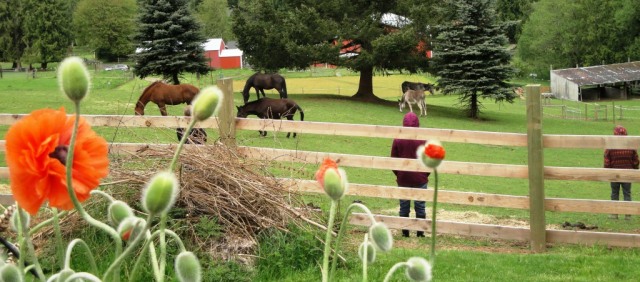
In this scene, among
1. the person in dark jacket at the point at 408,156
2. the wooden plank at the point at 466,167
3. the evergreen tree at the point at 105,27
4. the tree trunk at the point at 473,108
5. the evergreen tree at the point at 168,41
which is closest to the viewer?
the wooden plank at the point at 466,167

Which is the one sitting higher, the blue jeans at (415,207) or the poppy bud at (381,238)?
the poppy bud at (381,238)

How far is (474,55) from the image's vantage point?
31.8 metres

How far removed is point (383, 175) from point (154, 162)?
1048 centimetres

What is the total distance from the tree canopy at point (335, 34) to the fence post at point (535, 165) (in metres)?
24.2

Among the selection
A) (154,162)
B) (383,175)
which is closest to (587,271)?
(154,162)

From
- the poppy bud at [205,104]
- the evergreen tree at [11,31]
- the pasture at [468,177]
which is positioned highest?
the evergreen tree at [11,31]

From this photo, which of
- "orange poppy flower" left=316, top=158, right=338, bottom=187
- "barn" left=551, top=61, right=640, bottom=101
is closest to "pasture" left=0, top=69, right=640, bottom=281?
"orange poppy flower" left=316, top=158, right=338, bottom=187

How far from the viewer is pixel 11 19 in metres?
69.2

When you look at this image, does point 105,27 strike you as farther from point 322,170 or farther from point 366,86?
point 322,170

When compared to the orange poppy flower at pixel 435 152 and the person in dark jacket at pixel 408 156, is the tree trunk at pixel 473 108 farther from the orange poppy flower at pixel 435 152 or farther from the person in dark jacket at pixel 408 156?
the orange poppy flower at pixel 435 152

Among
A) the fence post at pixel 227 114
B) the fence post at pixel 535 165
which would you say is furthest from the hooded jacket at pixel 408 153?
the fence post at pixel 227 114

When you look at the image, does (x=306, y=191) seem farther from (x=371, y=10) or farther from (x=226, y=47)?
(x=226, y=47)

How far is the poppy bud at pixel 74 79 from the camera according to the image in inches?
25.3

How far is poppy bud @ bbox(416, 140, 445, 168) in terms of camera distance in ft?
2.73
